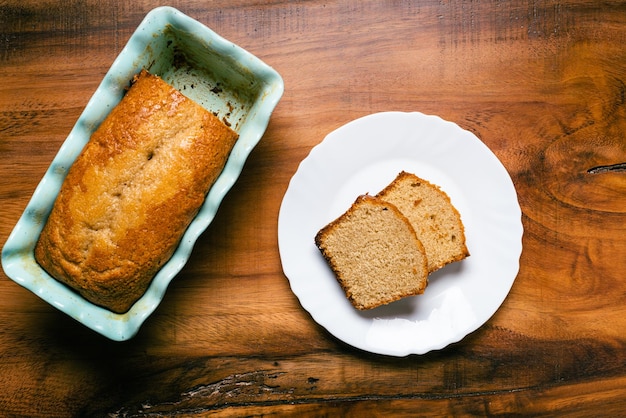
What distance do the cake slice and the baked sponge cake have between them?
6 cm

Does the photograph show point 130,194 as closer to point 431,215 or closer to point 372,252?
point 372,252

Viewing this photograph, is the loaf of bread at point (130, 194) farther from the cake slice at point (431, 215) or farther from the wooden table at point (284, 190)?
the cake slice at point (431, 215)

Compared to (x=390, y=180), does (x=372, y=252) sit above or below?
below

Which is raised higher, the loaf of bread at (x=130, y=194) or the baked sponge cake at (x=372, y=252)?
the loaf of bread at (x=130, y=194)

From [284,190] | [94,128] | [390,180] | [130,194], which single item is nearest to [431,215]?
[390,180]

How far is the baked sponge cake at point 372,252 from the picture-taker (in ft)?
6.15

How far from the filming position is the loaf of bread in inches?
64.7

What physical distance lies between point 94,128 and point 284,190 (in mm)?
683

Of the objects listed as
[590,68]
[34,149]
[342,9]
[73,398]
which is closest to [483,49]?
[590,68]

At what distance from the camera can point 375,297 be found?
191 centimetres

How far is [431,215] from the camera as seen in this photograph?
6.34ft

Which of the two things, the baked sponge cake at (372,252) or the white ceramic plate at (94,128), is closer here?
the white ceramic plate at (94,128)

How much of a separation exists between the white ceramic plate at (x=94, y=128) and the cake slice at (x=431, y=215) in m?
0.56

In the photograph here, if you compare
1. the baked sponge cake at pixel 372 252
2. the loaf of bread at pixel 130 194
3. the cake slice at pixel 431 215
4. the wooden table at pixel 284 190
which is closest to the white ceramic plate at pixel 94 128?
the loaf of bread at pixel 130 194
